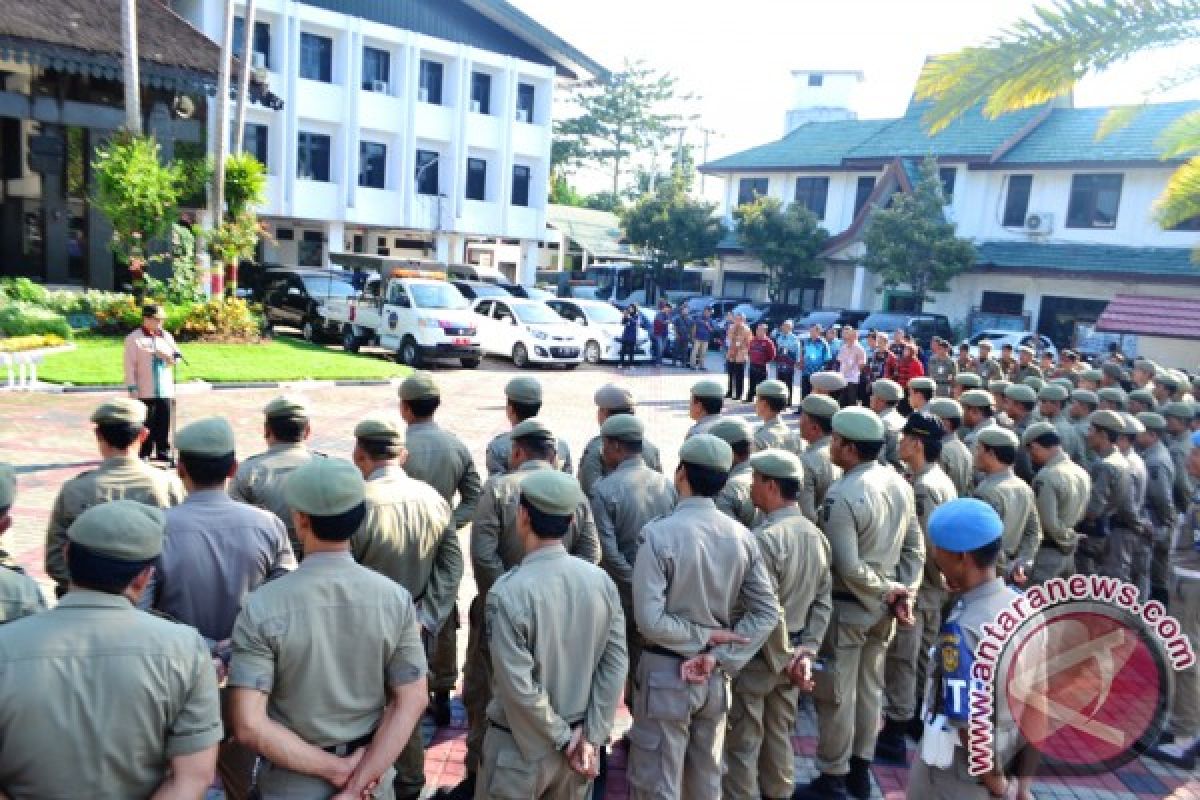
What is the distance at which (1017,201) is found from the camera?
30922mm

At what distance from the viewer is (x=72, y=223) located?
23.9 m

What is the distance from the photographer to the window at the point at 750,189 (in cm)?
3738

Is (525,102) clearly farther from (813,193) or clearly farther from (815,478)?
(815,478)

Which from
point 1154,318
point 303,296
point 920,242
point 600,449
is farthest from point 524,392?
point 920,242

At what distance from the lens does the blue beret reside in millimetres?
3197

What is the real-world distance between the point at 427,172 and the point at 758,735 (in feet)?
104

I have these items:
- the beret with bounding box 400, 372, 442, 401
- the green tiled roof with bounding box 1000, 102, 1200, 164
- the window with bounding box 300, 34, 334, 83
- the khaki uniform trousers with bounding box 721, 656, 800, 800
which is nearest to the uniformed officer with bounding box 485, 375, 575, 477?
the beret with bounding box 400, 372, 442, 401

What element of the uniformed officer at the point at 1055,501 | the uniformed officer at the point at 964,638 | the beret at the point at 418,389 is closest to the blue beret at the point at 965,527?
the uniformed officer at the point at 964,638

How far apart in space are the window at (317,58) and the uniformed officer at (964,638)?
103 ft

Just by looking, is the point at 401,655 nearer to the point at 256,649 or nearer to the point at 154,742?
the point at 256,649

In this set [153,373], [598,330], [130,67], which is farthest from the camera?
[598,330]

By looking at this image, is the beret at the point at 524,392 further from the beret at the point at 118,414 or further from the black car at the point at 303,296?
the black car at the point at 303,296

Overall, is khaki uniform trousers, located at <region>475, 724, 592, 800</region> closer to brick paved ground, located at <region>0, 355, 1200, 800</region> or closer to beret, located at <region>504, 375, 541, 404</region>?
brick paved ground, located at <region>0, 355, 1200, 800</region>

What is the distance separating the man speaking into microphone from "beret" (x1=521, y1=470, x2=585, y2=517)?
7445mm
